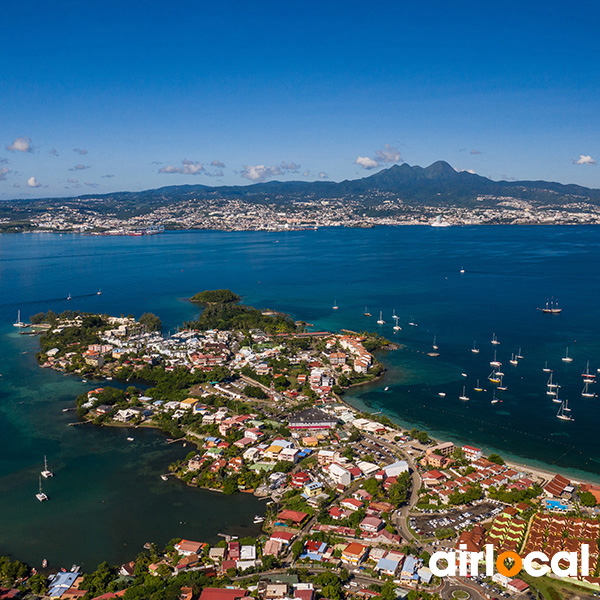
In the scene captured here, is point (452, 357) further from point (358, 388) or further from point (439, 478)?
point (439, 478)

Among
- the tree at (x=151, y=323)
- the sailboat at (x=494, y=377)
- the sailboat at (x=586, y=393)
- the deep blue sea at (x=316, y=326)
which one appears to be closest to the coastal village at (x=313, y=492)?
the deep blue sea at (x=316, y=326)

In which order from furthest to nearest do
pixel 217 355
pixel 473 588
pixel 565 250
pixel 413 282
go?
pixel 565 250 → pixel 413 282 → pixel 217 355 → pixel 473 588

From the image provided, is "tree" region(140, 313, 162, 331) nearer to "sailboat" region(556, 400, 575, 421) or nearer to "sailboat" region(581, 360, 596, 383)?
"sailboat" region(556, 400, 575, 421)

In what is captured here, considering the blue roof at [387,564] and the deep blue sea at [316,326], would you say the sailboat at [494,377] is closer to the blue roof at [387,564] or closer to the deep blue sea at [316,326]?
the deep blue sea at [316,326]

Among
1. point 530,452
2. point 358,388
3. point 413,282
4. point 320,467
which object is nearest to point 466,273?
point 413,282

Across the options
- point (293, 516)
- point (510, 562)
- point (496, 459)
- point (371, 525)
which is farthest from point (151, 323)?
point (510, 562)

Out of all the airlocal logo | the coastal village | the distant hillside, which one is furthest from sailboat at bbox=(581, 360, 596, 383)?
the distant hillside

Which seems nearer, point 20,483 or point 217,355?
point 20,483
